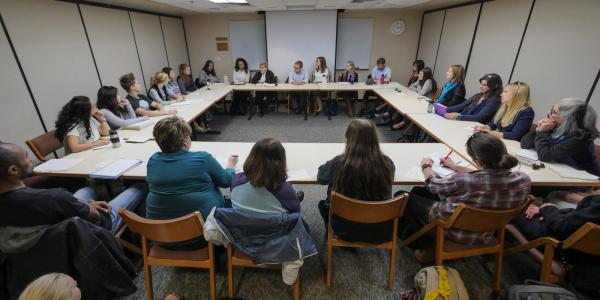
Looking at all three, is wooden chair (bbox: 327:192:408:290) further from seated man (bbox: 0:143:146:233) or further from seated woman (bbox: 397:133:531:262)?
seated man (bbox: 0:143:146:233)

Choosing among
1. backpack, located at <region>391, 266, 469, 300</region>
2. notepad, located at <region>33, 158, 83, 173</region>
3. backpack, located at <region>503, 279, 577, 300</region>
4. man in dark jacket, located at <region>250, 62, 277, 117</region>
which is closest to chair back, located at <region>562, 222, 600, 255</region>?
backpack, located at <region>503, 279, 577, 300</region>

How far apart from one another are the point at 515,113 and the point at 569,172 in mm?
876

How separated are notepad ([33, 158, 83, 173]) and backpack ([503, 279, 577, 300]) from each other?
311 cm

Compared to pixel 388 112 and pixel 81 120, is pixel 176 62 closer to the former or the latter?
pixel 81 120

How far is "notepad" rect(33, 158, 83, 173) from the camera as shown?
206cm

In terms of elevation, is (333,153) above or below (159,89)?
below

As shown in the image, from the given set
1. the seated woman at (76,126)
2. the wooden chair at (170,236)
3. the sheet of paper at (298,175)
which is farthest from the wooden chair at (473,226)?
the seated woman at (76,126)

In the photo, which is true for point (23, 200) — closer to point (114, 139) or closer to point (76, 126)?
point (114, 139)

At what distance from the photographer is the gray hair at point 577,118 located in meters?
1.91

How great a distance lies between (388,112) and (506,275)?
3.88m

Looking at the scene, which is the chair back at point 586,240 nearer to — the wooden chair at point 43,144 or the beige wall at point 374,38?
the wooden chair at point 43,144

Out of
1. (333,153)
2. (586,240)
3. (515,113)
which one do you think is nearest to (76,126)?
(333,153)

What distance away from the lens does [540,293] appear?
4.52 feet

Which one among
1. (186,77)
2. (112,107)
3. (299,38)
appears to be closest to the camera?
(112,107)
